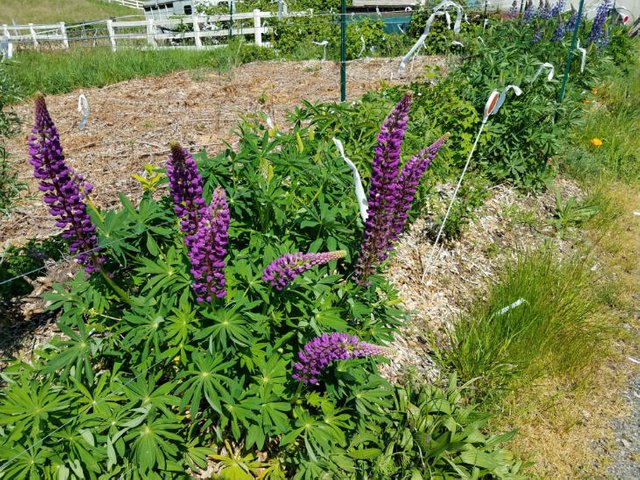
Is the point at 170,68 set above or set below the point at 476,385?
above

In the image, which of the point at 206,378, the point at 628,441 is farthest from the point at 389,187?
the point at 628,441

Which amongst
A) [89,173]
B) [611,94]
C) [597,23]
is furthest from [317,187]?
[611,94]

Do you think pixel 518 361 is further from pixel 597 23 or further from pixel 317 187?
pixel 597 23

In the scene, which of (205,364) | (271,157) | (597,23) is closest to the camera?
(205,364)

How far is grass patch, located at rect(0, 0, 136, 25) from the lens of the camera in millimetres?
33781

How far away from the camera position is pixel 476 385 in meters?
2.94

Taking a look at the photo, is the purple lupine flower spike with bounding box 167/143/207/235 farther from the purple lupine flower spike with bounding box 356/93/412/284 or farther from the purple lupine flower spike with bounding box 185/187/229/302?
the purple lupine flower spike with bounding box 356/93/412/284

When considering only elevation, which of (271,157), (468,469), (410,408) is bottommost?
(468,469)

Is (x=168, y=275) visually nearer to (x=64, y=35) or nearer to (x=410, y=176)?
(x=410, y=176)

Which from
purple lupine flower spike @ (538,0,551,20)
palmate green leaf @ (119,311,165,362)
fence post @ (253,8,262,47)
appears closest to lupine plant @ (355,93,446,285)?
palmate green leaf @ (119,311,165,362)

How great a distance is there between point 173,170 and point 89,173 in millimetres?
3306

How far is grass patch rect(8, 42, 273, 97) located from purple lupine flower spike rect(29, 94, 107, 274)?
669cm

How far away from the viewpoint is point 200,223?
1764 millimetres

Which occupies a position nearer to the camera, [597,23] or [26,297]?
[26,297]
